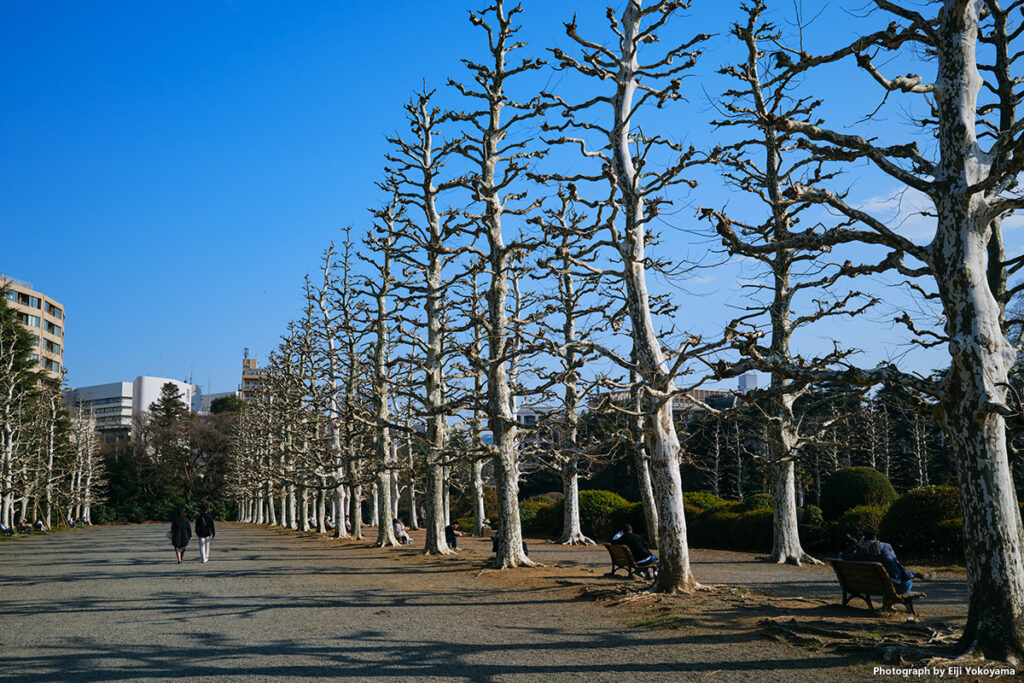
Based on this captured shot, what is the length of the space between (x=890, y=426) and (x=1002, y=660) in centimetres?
3229

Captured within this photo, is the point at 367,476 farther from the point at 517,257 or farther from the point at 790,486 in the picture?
the point at 790,486

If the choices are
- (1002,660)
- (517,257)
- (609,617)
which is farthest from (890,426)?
(1002,660)

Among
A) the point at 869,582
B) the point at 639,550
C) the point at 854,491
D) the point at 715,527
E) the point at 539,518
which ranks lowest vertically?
the point at 539,518

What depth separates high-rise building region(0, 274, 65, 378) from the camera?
80.4 m

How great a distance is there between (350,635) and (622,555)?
750 centimetres

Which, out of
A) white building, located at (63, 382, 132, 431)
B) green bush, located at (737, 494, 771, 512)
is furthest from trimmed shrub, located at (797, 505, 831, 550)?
white building, located at (63, 382, 132, 431)

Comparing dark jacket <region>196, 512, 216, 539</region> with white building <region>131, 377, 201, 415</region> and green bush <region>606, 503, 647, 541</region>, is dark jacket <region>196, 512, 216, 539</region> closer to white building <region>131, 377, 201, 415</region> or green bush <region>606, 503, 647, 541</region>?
green bush <region>606, 503, 647, 541</region>

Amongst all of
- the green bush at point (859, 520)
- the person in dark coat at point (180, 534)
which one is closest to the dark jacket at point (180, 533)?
the person in dark coat at point (180, 534)

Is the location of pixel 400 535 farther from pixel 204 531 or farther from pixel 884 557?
pixel 884 557

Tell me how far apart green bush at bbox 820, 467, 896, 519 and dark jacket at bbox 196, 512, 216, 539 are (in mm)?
19736

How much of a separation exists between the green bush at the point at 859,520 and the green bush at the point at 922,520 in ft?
2.77

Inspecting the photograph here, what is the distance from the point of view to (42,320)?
275ft

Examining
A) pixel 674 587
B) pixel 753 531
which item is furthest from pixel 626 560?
pixel 753 531

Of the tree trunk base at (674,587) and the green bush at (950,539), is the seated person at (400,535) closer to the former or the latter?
the tree trunk base at (674,587)
